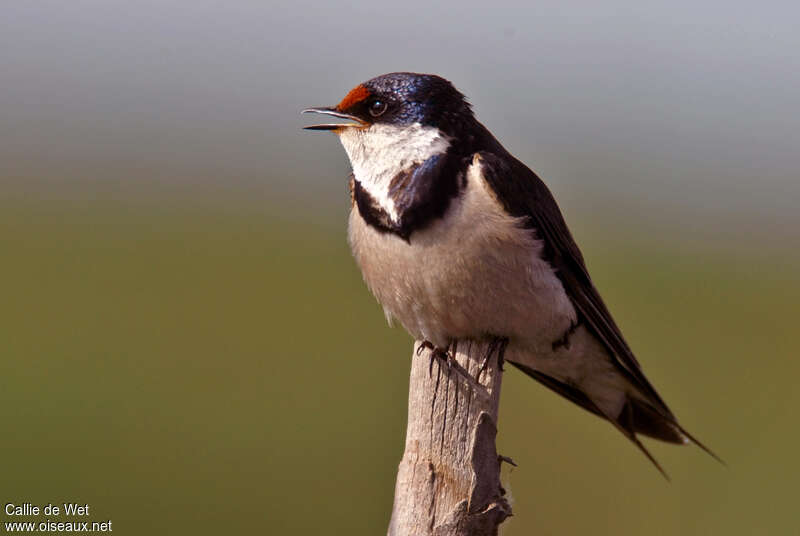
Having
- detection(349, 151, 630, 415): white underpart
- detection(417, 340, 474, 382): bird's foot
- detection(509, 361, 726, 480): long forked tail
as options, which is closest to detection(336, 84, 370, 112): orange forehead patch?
detection(349, 151, 630, 415): white underpart

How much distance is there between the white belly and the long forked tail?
77 centimetres

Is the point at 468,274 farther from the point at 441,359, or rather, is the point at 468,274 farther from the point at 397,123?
the point at 397,123

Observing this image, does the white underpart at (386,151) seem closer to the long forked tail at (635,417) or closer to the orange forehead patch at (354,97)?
the orange forehead patch at (354,97)

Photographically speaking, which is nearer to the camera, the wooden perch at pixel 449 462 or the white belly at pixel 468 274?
the wooden perch at pixel 449 462

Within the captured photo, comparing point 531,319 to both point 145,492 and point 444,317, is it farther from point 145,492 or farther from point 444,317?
point 145,492

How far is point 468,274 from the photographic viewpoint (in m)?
4.22

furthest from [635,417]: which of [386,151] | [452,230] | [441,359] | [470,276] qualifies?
[386,151]

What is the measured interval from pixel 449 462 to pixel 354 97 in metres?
1.74

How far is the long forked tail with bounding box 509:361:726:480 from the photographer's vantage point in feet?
17.0

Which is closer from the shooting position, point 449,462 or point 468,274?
point 449,462

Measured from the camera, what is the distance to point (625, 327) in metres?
12.6

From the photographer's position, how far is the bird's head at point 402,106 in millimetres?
4449

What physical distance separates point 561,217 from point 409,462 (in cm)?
157

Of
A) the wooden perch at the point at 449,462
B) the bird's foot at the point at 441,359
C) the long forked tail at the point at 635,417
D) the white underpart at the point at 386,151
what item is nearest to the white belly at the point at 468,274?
the white underpart at the point at 386,151
